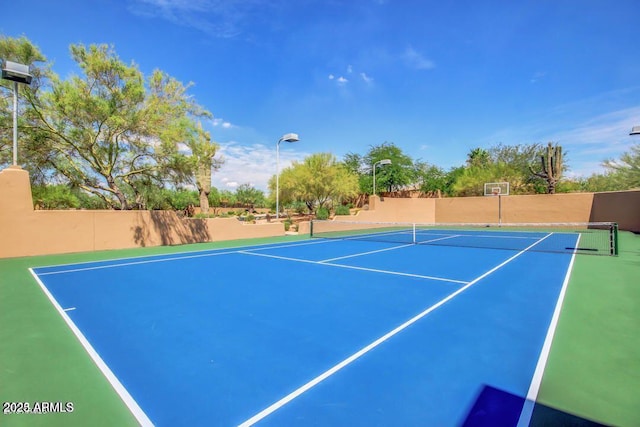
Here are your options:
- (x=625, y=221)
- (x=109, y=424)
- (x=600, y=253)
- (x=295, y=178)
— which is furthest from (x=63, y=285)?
(x=625, y=221)

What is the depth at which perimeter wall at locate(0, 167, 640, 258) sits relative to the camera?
11.6 metres

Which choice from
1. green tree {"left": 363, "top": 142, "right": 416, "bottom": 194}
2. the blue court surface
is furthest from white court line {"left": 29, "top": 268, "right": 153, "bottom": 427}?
green tree {"left": 363, "top": 142, "right": 416, "bottom": 194}

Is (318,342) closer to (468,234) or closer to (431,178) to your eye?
(468,234)

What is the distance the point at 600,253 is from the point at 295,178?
21788 mm

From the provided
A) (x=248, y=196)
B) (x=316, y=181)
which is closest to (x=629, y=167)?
(x=316, y=181)

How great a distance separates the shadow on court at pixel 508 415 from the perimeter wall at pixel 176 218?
1558cm

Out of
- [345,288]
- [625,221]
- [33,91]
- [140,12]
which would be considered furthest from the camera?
[625,221]

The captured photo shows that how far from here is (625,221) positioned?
22141 millimetres

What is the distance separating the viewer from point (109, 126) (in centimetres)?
1317

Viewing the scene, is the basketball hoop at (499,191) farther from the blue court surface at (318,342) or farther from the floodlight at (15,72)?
the floodlight at (15,72)

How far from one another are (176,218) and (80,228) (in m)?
4.28

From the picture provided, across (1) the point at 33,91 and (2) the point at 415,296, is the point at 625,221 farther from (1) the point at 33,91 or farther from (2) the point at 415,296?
(1) the point at 33,91

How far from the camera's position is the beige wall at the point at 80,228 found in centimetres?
1146

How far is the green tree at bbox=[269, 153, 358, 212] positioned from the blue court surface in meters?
20.0
